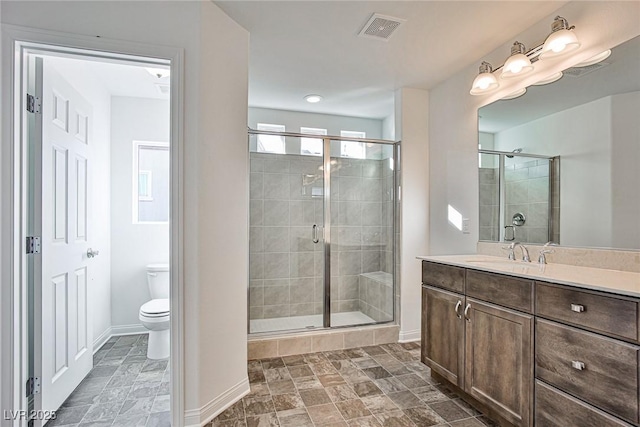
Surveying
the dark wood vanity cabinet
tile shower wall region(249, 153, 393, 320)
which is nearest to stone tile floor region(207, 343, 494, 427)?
the dark wood vanity cabinet

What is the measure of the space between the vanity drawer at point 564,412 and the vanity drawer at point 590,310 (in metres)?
0.31

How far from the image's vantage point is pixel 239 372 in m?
2.11

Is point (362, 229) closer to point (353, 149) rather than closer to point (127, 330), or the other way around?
point (353, 149)

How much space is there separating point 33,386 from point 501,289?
2553 millimetres

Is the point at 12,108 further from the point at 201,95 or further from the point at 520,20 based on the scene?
the point at 520,20

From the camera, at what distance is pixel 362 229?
3500 millimetres

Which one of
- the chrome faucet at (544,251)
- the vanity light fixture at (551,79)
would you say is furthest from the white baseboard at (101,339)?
the vanity light fixture at (551,79)

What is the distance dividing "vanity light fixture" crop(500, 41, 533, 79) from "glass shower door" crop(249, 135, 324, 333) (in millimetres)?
1676

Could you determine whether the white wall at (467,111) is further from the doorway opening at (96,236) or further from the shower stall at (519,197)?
the doorway opening at (96,236)

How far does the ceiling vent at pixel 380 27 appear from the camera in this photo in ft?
6.84

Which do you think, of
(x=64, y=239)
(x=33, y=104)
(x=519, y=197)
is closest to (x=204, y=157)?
(x=33, y=104)

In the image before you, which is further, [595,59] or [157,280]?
[157,280]

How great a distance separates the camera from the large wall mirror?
1657mm

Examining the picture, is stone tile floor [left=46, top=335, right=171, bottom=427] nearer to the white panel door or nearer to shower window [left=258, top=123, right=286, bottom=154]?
the white panel door
